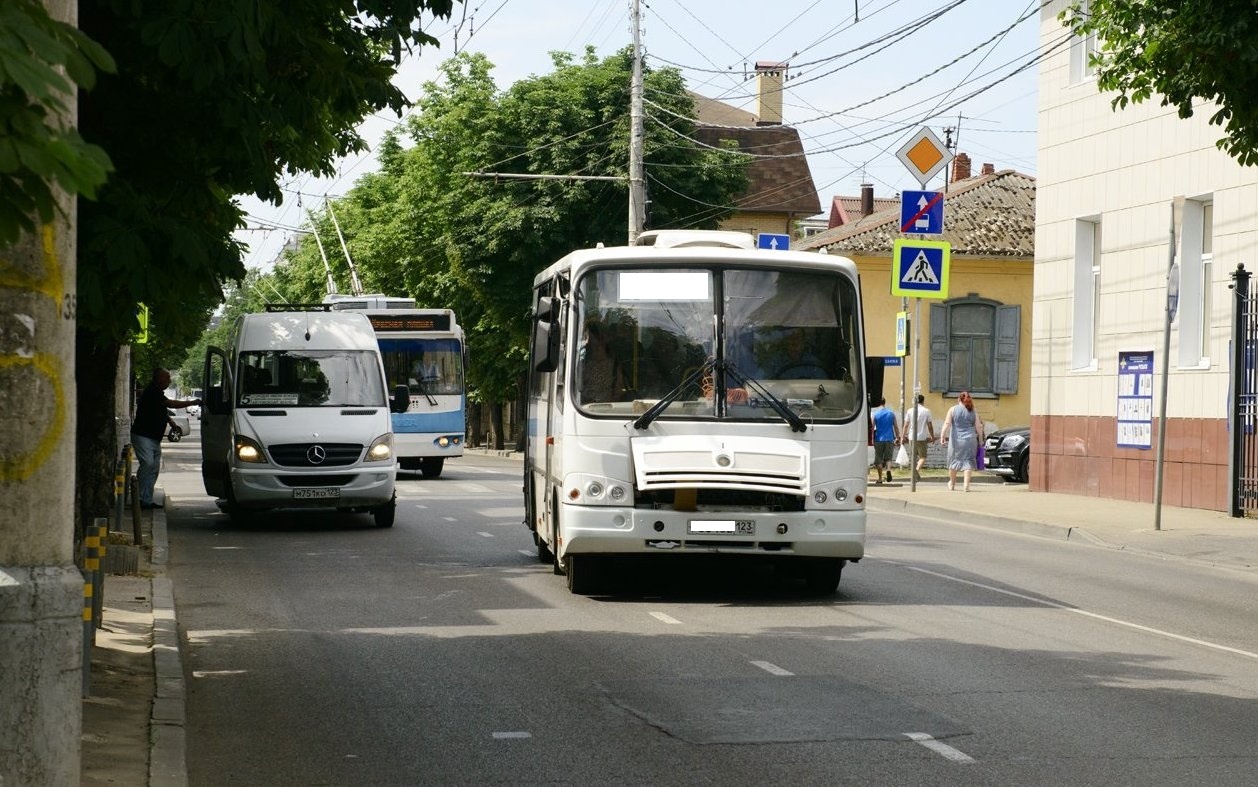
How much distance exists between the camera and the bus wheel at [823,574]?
1386 cm

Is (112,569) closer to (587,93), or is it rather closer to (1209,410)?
(1209,410)

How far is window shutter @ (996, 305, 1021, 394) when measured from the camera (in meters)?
46.4

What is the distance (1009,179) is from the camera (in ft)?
174

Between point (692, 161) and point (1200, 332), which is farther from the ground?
point (692, 161)

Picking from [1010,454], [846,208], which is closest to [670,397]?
[1010,454]

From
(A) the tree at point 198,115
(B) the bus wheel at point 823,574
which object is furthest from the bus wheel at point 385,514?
(A) the tree at point 198,115

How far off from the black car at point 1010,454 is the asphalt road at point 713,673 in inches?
645

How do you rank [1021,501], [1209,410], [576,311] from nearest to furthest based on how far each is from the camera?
[576,311]
[1209,410]
[1021,501]

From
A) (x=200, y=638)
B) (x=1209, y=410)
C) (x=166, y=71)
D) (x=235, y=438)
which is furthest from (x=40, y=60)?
(x=1209, y=410)

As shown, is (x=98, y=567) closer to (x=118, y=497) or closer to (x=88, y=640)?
(x=88, y=640)

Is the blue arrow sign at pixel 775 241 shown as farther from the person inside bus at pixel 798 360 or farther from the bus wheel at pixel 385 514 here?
the person inside bus at pixel 798 360

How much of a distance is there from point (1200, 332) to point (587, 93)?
90.6 feet

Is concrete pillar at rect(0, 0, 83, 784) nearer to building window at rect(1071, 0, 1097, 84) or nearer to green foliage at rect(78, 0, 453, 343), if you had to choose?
green foliage at rect(78, 0, 453, 343)

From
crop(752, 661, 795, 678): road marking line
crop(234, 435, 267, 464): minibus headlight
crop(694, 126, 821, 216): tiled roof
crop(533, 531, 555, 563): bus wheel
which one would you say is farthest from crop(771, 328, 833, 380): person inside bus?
crop(694, 126, 821, 216): tiled roof
